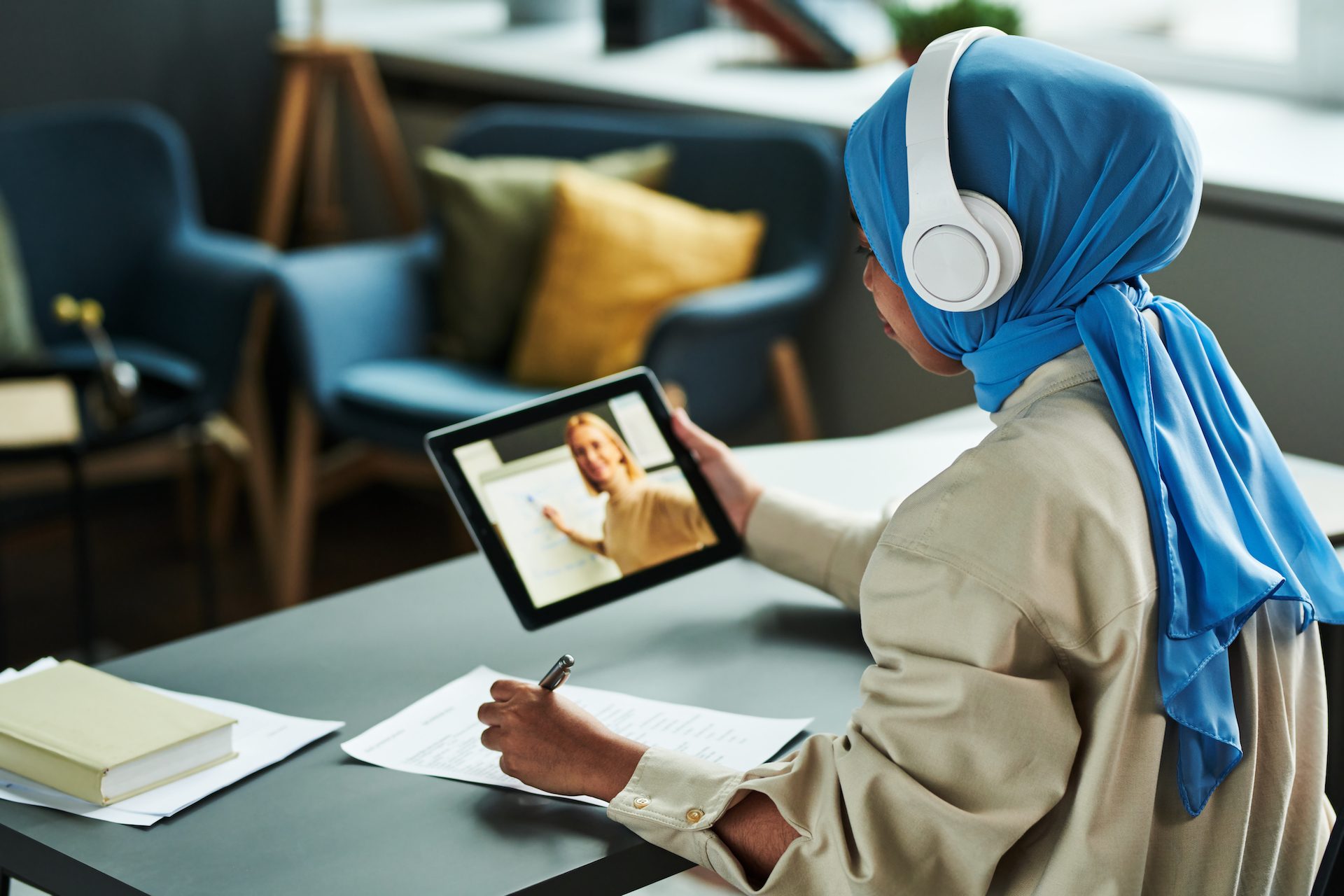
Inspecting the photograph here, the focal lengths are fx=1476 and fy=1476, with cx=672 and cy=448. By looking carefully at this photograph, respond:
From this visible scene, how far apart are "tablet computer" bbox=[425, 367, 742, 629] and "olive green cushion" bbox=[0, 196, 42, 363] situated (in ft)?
6.46

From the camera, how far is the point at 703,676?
4.38 feet

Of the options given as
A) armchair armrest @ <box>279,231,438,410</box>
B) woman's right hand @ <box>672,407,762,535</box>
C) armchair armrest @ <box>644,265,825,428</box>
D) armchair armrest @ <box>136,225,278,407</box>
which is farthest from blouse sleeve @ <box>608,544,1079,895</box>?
armchair armrest @ <box>136,225,278,407</box>

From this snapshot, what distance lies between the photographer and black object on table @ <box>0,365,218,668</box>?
2537mm

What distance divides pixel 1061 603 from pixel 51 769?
75cm

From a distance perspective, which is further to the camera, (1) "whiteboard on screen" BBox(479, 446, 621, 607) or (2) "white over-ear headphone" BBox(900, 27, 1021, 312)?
(1) "whiteboard on screen" BBox(479, 446, 621, 607)

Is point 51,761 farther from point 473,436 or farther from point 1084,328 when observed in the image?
point 1084,328

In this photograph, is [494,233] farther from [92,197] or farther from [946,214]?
[946,214]

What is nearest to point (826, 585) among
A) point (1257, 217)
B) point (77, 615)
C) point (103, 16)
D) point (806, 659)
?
point (806, 659)

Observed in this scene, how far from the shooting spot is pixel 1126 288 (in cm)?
104

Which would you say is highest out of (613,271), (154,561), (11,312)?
(613,271)

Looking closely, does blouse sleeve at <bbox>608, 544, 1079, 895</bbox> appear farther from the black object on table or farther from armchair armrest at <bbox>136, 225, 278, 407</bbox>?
armchair armrest at <bbox>136, 225, 278, 407</bbox>

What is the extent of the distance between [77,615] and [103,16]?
1.42 m

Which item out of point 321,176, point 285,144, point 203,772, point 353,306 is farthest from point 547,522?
point 321,176

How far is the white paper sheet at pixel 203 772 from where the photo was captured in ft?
3.60
